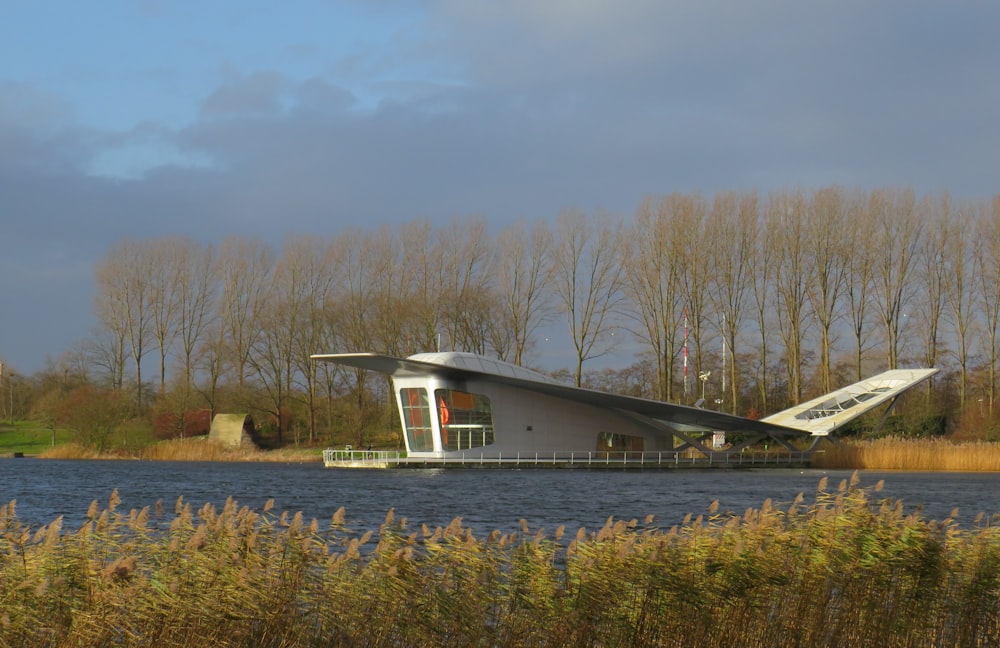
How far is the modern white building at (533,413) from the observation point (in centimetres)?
6272

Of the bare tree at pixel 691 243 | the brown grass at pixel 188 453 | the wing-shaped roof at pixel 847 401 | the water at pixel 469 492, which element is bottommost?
the water at pixel 469 492

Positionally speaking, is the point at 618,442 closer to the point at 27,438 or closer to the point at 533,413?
the point at 533,413

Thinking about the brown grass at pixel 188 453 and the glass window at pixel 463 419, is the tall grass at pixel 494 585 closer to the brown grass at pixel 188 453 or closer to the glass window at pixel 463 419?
the glass window at pixel 463 419

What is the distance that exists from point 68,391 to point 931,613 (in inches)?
3356

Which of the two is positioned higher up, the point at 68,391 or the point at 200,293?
the point at 200,293

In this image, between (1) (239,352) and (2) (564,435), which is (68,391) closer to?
(1) (239,352)

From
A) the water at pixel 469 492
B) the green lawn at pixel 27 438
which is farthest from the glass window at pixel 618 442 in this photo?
the green lawn at pixel 27 438

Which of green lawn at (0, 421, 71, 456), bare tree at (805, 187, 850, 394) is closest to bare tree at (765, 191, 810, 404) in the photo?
bare tree at (805, 187, 850, 394)

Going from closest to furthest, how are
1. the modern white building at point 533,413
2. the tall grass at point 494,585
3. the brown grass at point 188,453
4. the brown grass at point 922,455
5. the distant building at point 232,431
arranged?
the tall grass at point 494,585 < the brown grass at point 922,455 < the modern white building at point 533,413 < the brown grass at point 188,453 < the distant building at point 232,431

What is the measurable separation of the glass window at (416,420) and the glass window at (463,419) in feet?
3.19

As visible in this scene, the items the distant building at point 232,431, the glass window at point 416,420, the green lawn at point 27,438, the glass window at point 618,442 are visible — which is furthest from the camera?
the green lawn at point 27,438

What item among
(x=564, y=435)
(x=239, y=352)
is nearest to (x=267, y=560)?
(x=564, y=435)

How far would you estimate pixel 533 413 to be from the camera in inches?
2621

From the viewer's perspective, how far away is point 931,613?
374 inches
